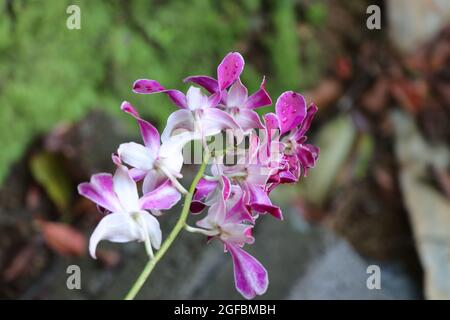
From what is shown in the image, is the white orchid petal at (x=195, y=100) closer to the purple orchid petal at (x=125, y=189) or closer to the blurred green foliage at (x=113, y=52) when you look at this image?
the purple orchid petal at (x=125, y=189)

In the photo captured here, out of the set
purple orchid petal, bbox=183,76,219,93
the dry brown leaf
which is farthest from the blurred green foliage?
purple orchid petal, bbox=183,76,219,93

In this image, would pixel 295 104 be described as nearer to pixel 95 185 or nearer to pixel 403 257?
pixel 95 185

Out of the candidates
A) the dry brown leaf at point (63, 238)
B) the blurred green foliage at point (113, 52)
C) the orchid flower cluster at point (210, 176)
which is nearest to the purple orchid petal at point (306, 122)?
the orchid flower cluster at point (210, 176)

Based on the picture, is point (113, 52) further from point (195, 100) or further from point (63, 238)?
point (195, 100)

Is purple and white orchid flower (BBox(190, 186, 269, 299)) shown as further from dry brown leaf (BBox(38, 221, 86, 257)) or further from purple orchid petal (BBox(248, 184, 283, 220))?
dry brown leaf (BBox(38, 221, 86, 257))

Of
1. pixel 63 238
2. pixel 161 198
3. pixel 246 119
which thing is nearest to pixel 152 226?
pixel 161 198
